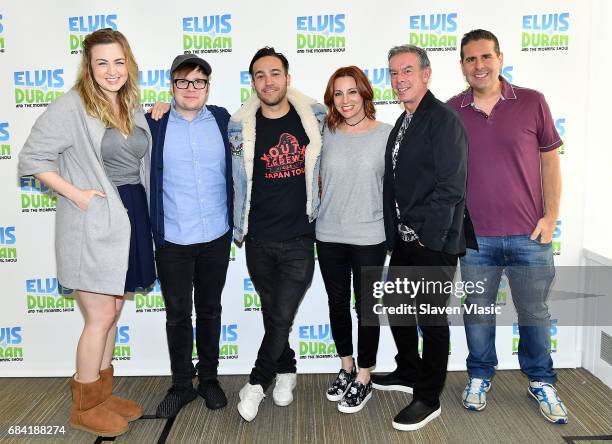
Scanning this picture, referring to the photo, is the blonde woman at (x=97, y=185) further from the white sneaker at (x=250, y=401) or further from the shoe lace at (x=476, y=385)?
the shoe lace at (x=476, y=385)

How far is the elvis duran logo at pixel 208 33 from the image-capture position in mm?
3059

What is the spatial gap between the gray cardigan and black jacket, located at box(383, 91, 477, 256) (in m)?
1.30

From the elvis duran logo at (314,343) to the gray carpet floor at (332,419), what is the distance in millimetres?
212

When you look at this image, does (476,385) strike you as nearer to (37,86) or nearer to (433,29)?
(433,29)

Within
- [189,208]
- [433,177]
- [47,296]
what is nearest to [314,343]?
[189,208]

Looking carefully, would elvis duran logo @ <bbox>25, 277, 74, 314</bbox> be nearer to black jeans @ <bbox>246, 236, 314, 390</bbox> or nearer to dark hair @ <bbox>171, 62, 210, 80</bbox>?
black jeans @ <bbox>246, 236, 314, 390</bbox>

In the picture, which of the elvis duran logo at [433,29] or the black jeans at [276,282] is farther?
the elvis duran logo at [433,29]

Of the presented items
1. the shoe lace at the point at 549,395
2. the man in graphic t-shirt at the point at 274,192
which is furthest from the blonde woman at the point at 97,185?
the shoe lace at the point at 549,395

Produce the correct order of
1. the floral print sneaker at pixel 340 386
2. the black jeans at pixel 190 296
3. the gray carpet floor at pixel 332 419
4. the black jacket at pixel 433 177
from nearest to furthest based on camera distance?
the black jacket at pixel 433 177 → the gray carpet floor at pixel 332 419 → the black jeans at pixel 190 296 → the floral print sneaker at pixel 340 386

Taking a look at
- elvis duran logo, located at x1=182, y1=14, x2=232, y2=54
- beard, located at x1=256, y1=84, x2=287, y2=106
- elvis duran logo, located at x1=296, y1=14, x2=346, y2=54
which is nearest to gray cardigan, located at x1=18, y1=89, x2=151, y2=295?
→ beard, located at x1=256, y1=84, x2=287, y2=106

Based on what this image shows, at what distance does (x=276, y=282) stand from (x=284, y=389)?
24.3 inches

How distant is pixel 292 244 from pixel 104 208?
2.97ft

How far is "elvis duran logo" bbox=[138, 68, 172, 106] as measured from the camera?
311 centimetres

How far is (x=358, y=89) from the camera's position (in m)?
2.51
